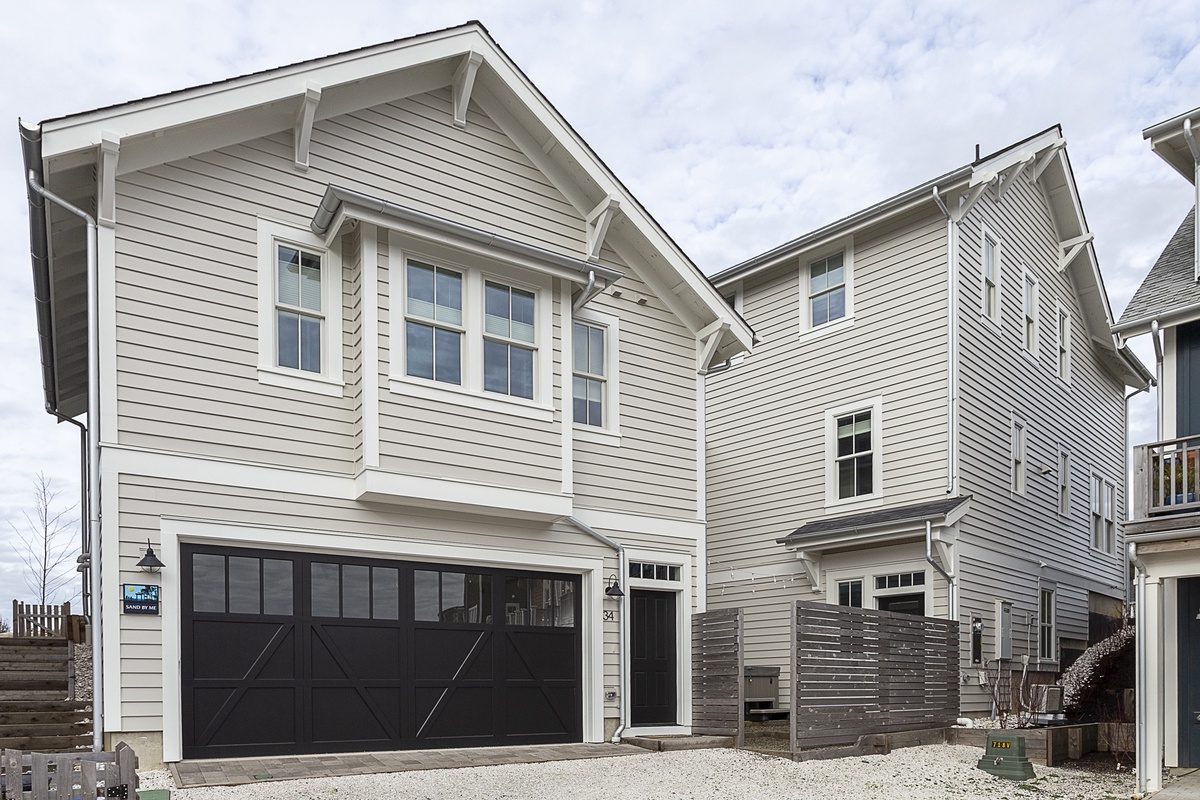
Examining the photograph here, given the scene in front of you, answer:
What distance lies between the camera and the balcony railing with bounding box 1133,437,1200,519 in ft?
38.9

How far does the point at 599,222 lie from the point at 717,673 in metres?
6.44

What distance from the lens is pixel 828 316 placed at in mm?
19328

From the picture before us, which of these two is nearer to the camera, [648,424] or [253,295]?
[253,295]

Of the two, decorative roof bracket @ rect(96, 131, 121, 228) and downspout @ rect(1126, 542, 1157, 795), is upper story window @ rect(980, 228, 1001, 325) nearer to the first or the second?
downspout @ rect(1126, 542, 1157, 795)

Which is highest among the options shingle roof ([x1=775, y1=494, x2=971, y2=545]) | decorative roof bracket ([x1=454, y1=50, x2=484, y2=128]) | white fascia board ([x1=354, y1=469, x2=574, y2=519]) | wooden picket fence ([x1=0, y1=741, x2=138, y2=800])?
decorative roof bracket ([x1=454, y1=50, x2=484, y2=128])

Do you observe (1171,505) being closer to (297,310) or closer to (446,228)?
(446,228)

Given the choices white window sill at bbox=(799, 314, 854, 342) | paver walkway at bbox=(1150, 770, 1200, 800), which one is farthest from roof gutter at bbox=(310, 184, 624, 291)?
paver walkway at bbox=(1150, 770, 1200, 800)

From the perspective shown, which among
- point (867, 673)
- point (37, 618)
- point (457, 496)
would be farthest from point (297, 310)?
point (867, 673)

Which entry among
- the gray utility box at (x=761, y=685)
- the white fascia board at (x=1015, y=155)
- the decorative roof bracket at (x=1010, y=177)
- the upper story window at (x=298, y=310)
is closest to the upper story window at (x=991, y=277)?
the decorative roof bracket at (x=1010, y=177)

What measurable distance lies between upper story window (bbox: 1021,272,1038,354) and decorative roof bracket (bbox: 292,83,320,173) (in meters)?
13.8

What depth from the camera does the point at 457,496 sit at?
1230 cm

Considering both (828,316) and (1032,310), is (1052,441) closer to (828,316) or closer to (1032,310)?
(1032,310)

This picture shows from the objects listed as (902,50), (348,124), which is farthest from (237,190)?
(902,50)

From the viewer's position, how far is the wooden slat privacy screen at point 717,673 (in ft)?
45.3
